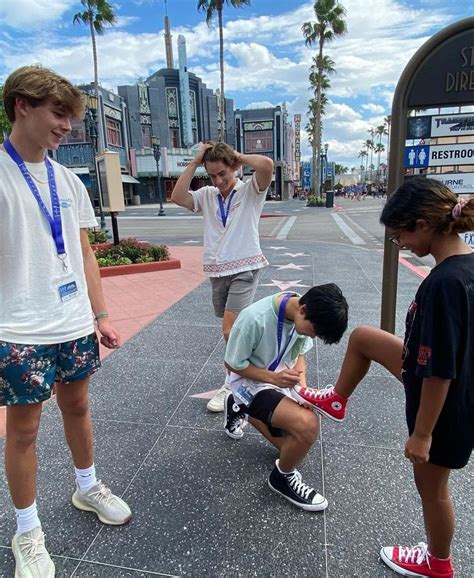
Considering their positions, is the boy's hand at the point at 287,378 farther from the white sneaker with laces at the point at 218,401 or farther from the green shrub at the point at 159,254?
the green shrub at the point at 159,254

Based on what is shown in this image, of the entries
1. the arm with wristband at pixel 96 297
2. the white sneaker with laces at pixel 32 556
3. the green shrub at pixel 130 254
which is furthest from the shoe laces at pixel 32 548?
the green shrub at pixel 130 254

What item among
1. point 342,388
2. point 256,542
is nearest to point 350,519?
point 256,542

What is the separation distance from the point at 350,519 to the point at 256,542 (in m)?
0.48

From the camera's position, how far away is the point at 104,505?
1970mm

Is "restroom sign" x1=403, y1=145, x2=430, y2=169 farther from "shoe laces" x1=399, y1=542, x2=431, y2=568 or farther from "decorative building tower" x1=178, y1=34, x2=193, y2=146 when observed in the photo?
"decorative building tower" x1=178, y1=34, x2=193, y2=146

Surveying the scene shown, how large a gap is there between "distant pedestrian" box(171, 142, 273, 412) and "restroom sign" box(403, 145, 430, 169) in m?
1.44

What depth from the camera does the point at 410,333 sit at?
151 cm

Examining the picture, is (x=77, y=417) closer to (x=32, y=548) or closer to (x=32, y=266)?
(x=32, y=548)

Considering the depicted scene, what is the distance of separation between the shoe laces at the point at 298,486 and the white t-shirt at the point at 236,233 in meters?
1.31

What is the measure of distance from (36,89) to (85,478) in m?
1.75

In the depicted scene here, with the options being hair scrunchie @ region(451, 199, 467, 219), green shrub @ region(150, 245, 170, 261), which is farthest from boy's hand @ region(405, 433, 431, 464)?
green shrub @ region(150, 245, 170, 261)

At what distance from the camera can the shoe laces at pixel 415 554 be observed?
5.51ft

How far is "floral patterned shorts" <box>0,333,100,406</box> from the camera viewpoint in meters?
1.54

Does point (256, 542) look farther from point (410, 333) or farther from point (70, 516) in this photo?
point (410, 333)
